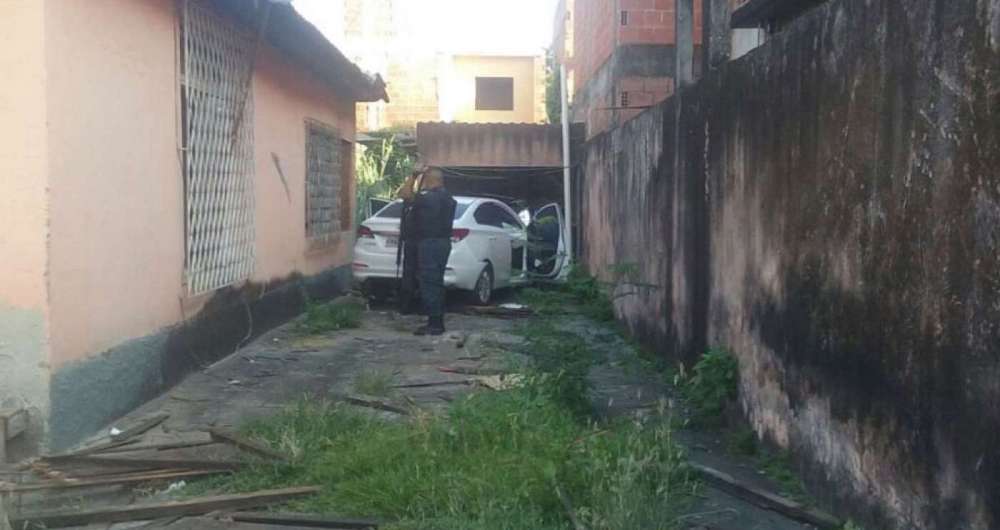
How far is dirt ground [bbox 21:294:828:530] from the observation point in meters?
5.20

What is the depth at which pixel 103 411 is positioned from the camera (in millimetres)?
5844

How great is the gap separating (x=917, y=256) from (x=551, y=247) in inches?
420

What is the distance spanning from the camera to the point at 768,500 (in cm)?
465

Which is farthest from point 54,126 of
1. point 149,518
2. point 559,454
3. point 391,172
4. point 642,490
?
point 391,172

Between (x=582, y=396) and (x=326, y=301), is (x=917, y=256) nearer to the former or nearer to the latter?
(x=582, y=396)

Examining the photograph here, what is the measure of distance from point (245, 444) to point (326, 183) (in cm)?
766

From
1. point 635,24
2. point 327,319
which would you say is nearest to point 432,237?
point 327,319

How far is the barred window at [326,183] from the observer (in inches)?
460

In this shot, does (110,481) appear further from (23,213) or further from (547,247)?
(547,247)

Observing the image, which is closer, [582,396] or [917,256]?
[917,256]

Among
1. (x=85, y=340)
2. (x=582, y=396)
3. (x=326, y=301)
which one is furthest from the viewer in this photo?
(x=326, y=301)

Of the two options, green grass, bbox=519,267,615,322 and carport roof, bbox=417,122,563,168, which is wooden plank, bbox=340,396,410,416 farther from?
carport roof, bbox=417,122,563,168

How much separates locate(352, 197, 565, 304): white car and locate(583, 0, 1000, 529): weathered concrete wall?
5.15 m

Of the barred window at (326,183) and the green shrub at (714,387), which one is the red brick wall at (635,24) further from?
the green shrub at (714,387)
